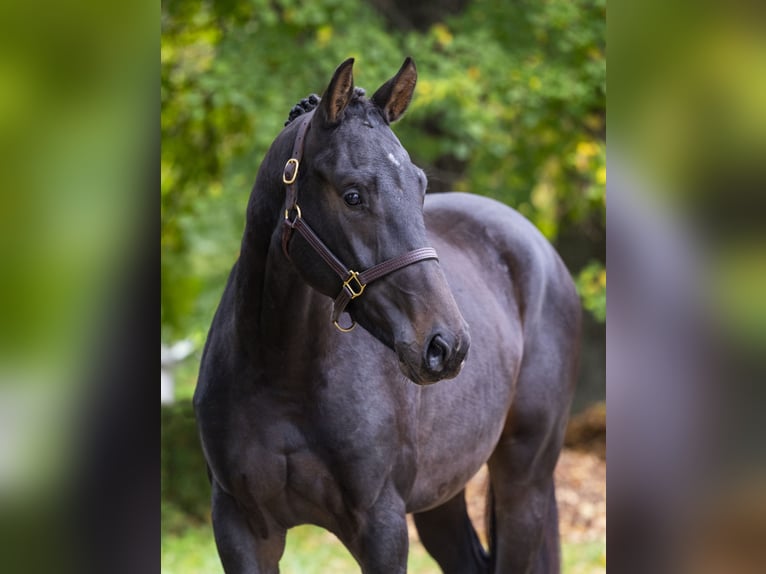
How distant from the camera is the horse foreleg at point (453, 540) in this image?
155 inches

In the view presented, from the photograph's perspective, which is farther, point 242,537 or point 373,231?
point 242,537

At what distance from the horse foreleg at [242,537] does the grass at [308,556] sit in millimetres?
3811

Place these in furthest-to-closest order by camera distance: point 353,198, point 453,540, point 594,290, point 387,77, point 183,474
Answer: point 183,474
point 594,290
point 387,77
point 453,540
point 353,198

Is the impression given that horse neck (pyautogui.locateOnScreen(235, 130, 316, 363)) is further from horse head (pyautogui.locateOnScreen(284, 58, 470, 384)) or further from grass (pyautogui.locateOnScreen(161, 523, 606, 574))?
grass (pyautogui.locateOnScreen(161, 523, 606, 574))

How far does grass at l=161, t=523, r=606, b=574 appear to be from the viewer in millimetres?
6531

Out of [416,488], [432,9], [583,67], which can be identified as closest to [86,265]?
[416,488]

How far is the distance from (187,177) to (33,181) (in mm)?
7319

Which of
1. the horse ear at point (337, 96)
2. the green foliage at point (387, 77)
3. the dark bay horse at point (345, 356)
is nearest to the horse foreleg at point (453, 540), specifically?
the dark bay horse at point (345, 356)

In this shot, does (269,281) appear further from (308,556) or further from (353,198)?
(308,556)

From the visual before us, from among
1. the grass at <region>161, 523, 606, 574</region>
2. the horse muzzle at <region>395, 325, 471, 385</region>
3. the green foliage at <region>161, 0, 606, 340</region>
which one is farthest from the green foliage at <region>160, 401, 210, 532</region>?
the horse muzzle at <region>395, 325, 471, 385</region>

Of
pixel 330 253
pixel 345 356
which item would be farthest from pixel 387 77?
pixel 330 253

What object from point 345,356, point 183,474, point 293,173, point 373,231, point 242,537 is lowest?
point 183,474

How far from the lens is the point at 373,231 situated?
2285mm

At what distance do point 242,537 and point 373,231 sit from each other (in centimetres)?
110
